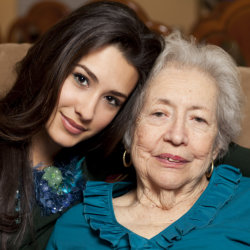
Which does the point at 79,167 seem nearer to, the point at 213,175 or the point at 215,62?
the point at 213,175

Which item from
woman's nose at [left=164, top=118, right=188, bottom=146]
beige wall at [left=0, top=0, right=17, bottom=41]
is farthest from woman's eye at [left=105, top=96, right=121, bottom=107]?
beige wall at [left=0, top=0, right=17, bottom=41]

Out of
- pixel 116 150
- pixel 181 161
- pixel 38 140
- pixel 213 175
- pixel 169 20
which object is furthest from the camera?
pixel 169 20

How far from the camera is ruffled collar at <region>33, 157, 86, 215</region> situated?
1746 millimetres

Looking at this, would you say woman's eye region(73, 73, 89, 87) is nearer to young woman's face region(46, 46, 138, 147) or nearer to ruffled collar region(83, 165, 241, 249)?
young woman's face region(46, 46, 138, 147)

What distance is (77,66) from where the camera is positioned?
1.62 m

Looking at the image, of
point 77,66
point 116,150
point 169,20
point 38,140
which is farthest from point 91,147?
point 169,20

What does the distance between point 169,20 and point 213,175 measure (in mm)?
3479

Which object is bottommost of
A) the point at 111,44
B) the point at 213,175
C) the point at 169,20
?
the point at 169,20

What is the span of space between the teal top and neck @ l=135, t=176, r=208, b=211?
2.4 inches

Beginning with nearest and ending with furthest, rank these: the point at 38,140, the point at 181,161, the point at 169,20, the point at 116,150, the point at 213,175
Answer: the point at 181,161 → the point at 213,175 → the point at 38,140 → the point at 116,150 → the point at 169,20

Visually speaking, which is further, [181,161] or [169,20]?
[169,20]

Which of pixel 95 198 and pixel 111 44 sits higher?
pixel 111 44

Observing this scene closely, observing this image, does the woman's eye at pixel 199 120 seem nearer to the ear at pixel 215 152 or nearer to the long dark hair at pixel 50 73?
the ear at pixel 215 152

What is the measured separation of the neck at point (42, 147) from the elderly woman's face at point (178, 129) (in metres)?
0.45
